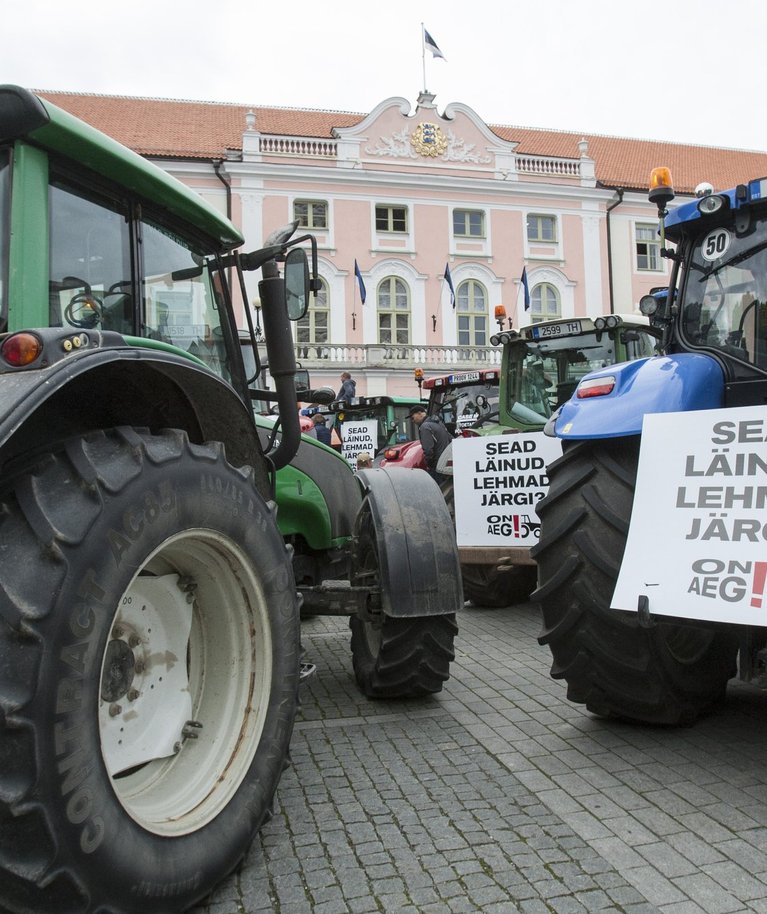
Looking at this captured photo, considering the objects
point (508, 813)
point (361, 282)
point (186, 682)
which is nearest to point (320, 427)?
point (508, 813)

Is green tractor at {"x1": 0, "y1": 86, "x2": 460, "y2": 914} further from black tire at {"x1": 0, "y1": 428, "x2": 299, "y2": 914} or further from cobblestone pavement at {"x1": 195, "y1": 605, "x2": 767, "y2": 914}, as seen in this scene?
cobblestone pavement at {"x1": 195, "y1": 605, "x2": 767, "y2": 914}

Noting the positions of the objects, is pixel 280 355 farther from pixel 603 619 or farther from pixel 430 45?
pixel 430 45

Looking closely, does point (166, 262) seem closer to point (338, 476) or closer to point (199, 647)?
point (199, 647)

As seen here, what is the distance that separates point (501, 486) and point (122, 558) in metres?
4.70

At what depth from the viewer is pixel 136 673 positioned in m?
2.38

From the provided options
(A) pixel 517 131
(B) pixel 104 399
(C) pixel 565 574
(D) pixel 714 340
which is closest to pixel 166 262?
(B) pixel 104 399

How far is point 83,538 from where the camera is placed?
1925 millimetres

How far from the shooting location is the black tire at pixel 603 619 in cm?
351

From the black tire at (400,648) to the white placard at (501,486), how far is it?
212 centimetres

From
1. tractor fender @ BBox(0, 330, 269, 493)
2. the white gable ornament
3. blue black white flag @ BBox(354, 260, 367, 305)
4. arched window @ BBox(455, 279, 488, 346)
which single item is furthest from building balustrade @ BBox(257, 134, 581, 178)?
tractor fender @ BBox(0, 330, 269, 493)

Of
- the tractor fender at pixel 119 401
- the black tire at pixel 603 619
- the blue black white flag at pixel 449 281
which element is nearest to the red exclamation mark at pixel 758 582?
the black tire at pixel 603 619

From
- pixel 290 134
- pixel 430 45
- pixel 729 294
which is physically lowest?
pixel 729 294

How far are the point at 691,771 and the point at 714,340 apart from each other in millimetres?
1903

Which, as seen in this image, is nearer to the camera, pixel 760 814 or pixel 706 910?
pixel 706 910
